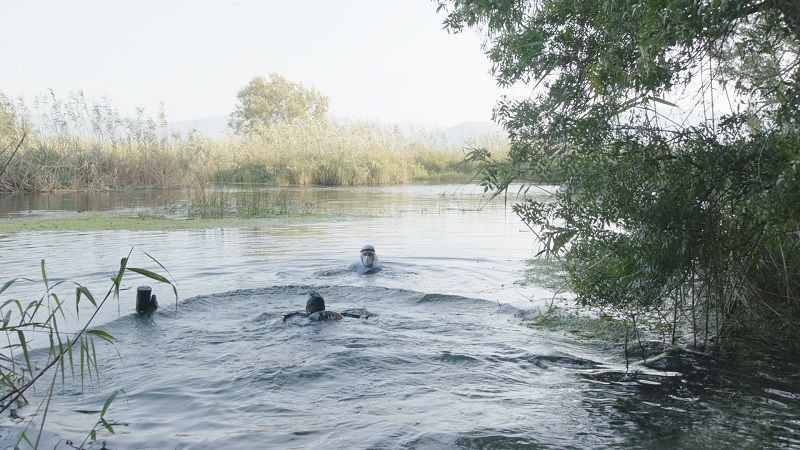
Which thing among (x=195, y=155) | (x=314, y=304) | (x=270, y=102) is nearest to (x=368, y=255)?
(x=314, y=304)

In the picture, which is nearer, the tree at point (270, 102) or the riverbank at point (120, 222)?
the riverbank at point (120, 222)

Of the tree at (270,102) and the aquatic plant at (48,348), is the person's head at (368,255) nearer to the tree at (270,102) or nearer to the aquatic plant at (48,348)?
the aquatic plant at (48,348)

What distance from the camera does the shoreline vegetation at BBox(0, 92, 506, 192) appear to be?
1082 inches

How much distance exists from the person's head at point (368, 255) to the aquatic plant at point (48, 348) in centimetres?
368

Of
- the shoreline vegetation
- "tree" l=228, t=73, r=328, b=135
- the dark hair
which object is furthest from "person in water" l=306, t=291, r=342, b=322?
"tree" l=228, t=73, r=328, b=135

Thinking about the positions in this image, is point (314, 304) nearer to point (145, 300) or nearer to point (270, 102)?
point (145, 300)

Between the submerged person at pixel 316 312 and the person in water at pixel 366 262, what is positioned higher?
the person in water at pixel 366 262

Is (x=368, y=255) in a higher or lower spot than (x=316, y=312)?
higher

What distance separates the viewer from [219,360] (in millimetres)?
6664

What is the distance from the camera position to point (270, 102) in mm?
66500

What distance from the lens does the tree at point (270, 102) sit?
6525cm

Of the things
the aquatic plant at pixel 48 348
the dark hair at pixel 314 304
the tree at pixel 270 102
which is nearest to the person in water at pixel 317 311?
the dark hair at pixel 314 304

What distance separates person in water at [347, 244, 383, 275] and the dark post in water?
3275 millimetres

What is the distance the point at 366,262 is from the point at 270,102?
57921mm
